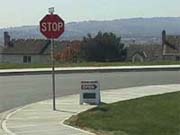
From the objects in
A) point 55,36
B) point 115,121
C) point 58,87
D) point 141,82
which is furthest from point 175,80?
point 115,121

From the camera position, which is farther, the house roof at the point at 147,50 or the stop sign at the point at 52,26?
the house roof at the point at 147,50

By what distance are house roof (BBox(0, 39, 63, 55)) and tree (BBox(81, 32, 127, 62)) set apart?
81.7 feet

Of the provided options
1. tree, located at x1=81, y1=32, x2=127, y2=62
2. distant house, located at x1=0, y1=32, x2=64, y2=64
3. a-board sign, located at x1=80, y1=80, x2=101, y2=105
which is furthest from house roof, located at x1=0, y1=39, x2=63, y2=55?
a-board sign, located at x1=80, y1=80, x2=101, y2=105

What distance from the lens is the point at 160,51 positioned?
333 ft

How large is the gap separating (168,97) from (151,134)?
23.3 ft

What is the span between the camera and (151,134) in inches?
540

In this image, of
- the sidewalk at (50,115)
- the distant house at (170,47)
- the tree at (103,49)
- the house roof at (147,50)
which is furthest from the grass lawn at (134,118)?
the house roof at (147,50)

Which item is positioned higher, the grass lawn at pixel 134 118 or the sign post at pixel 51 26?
the sign post at pixel 51 26

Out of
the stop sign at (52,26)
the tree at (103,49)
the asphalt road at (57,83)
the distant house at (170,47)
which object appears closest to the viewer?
the stop sign at (52,26)

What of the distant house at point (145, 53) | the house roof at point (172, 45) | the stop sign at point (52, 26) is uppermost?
the stop sign at point (52, 26)

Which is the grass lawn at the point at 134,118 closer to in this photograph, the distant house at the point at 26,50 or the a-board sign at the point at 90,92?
the a-board sign at the point at 90,92

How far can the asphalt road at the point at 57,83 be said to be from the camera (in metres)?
22.5

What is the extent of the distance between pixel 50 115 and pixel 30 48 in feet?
289

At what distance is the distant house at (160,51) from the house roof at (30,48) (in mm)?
12315
